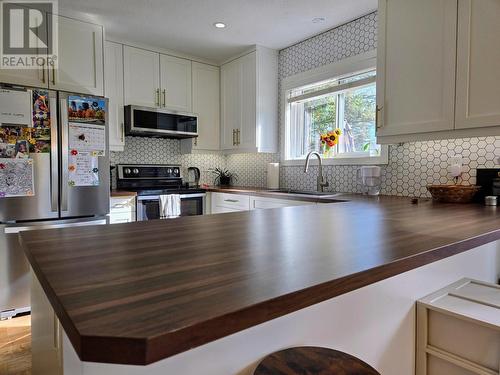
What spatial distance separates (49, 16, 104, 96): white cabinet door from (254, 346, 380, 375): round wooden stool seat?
2787 mm

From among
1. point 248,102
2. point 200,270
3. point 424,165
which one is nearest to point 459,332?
point 200,270

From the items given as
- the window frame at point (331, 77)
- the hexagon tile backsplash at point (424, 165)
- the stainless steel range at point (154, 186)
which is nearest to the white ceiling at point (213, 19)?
the window frame at point (331, 77)

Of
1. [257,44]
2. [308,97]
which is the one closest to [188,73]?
[257,44]

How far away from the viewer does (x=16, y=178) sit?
7.51 ft

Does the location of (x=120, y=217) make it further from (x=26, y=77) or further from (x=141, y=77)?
(x=141, y=77)

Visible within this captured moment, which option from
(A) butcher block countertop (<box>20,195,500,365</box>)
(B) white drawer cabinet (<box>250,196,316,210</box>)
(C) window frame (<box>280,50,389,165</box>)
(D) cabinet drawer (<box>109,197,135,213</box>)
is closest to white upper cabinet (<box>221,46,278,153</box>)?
(C) window frame (<box>280,50,389,165</box>)

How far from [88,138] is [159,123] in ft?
3.13

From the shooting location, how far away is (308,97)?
3275 mm

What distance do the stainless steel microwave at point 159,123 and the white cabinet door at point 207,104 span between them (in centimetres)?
20

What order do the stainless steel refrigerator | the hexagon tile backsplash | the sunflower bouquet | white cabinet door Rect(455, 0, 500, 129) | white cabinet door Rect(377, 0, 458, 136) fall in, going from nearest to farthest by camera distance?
white cabinet door Rect(455, 0, 500, 129), white cabinet door Rect(377, 0, 458, 136), the hexagon tile backsplash, the stainless steel refrigerator, the sunflower bouquet

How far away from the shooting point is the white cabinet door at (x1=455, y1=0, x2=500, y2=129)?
1661 millimetres

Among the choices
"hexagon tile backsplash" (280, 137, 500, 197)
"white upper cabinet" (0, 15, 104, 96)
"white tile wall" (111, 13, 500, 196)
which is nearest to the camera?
"hexagon tile backsplash" (280, 137, 500, 197)

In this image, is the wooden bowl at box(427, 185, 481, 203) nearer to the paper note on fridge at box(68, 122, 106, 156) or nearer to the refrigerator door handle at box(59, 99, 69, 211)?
the paper note on fridge at box(68, 122, 106, 156)

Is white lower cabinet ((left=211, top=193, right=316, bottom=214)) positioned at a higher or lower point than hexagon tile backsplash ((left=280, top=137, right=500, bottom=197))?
lower
